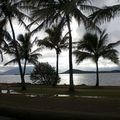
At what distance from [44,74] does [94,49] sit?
1210 centimetres

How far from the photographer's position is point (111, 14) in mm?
17828

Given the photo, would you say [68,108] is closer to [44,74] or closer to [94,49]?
[94,49]

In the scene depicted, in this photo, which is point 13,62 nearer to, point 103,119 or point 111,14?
point 111,14

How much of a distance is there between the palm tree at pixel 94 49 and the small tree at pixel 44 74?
10600 mm

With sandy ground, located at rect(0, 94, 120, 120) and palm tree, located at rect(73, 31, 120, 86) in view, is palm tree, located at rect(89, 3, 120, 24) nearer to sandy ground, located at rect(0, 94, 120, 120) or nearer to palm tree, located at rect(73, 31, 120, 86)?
sandy ground, located at rect(0, 94, 120, 120)

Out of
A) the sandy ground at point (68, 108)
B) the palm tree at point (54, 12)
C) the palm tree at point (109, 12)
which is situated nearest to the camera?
the sandy ground at point (68, 108)

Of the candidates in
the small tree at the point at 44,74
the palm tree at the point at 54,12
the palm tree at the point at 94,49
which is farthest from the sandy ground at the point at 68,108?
the small tree at the point at 44,74

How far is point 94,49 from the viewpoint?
38.4m

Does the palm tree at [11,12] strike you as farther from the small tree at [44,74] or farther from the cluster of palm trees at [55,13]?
the small tree at [44,74]

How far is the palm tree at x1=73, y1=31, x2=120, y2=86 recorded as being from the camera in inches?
1484

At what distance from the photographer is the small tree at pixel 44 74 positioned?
4819 cm

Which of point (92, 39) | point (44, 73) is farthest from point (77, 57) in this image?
point (44, 73)

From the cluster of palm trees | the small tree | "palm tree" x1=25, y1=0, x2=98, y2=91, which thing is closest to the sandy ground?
the cluster of palm trees

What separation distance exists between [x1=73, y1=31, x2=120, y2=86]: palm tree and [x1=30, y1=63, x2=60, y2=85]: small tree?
417 inches
